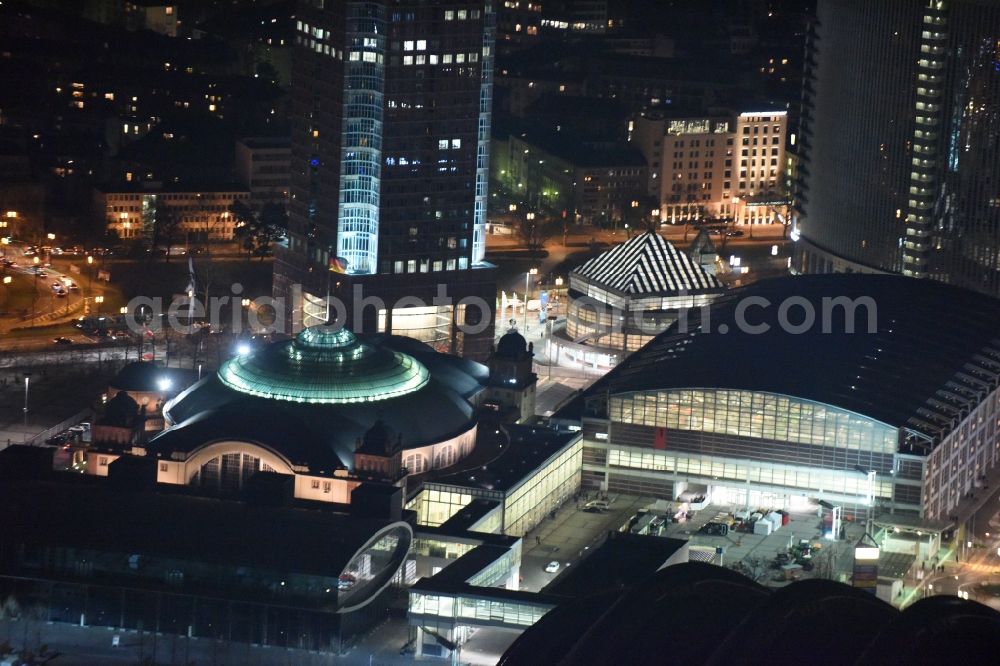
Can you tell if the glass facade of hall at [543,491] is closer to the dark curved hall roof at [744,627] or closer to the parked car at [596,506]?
the parked car at [596,506]

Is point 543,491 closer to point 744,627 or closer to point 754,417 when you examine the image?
point 754,417

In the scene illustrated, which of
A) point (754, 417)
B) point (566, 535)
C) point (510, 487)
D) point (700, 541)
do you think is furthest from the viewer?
point (754, 417)

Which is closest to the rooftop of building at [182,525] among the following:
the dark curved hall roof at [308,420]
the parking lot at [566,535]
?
A: the dark curved hall roof at [308,420]

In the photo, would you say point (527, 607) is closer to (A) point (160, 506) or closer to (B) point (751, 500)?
(A) point (160, 506)

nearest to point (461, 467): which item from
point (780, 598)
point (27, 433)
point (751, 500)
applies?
point (751, 500)

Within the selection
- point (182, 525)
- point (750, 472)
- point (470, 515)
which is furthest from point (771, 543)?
point (182, 525)
